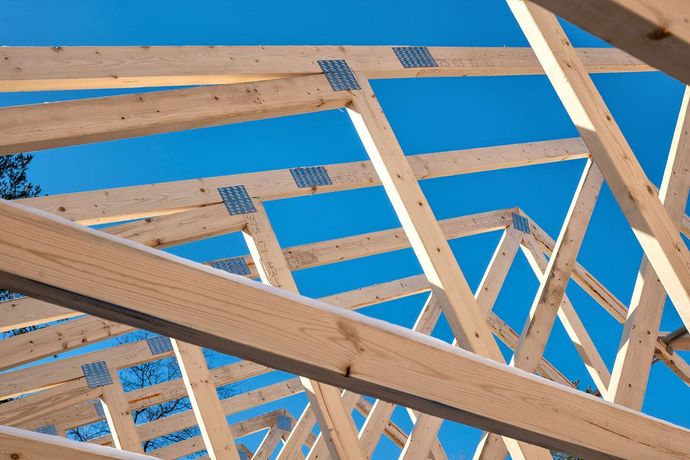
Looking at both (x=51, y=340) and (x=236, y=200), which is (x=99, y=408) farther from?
(x=236, y=200)

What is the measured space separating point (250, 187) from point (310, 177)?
1.56ft

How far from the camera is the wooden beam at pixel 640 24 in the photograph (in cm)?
145

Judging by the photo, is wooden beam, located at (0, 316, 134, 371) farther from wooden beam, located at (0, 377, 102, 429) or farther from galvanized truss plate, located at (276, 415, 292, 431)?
galvanized truss plate, located at (276, 415, 292, 431)

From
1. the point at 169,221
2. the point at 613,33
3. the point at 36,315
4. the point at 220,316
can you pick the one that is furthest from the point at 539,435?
the point at 36,315

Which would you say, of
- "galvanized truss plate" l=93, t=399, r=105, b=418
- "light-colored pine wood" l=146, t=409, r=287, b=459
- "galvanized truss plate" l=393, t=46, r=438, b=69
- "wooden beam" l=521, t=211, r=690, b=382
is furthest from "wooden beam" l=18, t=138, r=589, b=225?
"light-colored pine wood" l=146, t=409, r=287, b=459

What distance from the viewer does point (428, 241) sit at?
4.16 m

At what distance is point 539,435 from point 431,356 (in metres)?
0.42

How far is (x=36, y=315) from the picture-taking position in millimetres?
6566

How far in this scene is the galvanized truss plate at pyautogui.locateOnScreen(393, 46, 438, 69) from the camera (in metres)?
4.98

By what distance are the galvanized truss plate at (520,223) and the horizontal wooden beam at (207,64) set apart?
3213mm

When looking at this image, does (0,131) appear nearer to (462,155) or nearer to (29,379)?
(462,155)

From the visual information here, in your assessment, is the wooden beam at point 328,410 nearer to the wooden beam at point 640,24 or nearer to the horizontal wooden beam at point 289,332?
the horizontal wooden beam at point 289,332

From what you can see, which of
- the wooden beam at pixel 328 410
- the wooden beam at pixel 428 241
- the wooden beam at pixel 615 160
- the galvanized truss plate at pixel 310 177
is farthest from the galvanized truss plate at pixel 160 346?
the wooden beam at pixel 615 160

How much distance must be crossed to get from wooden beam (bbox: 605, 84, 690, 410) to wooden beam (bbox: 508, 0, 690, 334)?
55 cm
